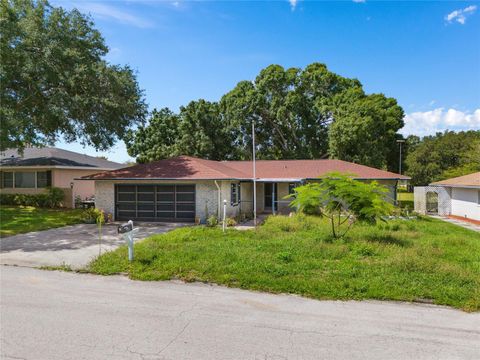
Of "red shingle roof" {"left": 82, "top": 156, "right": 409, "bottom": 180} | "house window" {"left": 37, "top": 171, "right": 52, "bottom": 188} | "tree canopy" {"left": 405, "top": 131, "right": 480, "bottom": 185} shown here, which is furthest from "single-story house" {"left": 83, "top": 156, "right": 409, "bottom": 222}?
"tree canopy" {"left": 405, "top": 131, "right": 480, "bottom": 185}

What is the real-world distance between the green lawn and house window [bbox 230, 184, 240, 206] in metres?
8.36

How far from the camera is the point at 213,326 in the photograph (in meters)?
5.42

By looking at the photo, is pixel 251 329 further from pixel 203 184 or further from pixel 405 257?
pixel 203 184

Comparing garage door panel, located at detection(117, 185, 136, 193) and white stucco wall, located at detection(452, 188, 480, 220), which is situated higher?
garage door panel, located at detection(117, 185, 136, 193)

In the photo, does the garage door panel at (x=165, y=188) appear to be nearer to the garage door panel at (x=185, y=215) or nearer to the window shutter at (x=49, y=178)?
the garage door panel at (x=185, y=215)

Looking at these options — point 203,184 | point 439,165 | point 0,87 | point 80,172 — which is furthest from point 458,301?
point 439,165

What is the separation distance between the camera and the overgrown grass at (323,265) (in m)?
7.02

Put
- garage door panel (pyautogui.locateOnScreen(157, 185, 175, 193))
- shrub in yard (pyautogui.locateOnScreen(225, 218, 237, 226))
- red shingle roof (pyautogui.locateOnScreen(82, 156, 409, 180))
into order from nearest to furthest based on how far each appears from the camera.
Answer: shrub in yard (pyautogui.locateOnScreen(225, 218, 237, 226))
red shingle roof (pyautogui.locateOnScreen(82, 156, 409, 180))
garage door panel (pyautogui.locateOnScreen(157, 185, 175, 193))

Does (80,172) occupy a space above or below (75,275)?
above

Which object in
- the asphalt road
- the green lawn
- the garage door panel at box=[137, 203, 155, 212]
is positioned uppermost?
the garage door panel at box=[137, 203, 155, 212]

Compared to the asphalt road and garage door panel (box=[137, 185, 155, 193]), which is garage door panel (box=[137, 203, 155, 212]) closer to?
garage door panel (box=[137, 185, 155, 193])

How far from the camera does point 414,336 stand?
16.8 ft

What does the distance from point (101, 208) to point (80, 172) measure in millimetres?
9799

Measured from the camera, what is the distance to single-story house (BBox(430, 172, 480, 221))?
65.0 feet
